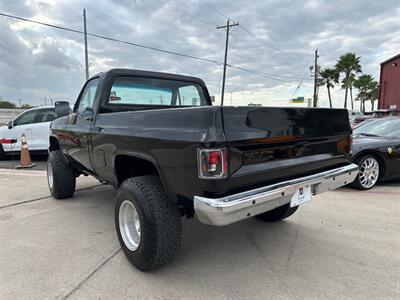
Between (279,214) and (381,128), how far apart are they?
3.93m

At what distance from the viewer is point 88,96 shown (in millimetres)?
4344

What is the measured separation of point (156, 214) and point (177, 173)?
0.44m

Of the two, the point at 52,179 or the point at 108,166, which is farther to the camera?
the point at 52,179

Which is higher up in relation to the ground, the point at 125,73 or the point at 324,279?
the point at 125,73

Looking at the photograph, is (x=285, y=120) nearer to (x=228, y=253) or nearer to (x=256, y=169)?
(x=256, y=169)

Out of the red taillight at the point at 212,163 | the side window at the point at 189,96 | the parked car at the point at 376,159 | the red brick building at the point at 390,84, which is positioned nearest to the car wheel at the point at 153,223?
the red taillight at the point at 212,163

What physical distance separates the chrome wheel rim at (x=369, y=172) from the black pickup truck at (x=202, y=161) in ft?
8.02

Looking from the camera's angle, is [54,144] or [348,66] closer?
[54,144]

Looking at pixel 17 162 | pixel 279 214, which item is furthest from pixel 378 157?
pixel 17 162

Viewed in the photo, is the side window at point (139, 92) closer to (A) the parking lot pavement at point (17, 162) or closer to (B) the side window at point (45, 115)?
(A) the parking lot pavement at point (17, 162)

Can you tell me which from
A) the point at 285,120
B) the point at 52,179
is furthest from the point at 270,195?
the point at 52,179

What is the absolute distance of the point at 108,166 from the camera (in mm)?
3441

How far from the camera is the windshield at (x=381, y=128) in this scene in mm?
6195

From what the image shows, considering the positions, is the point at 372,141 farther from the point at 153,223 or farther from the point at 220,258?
the point at 153,223
